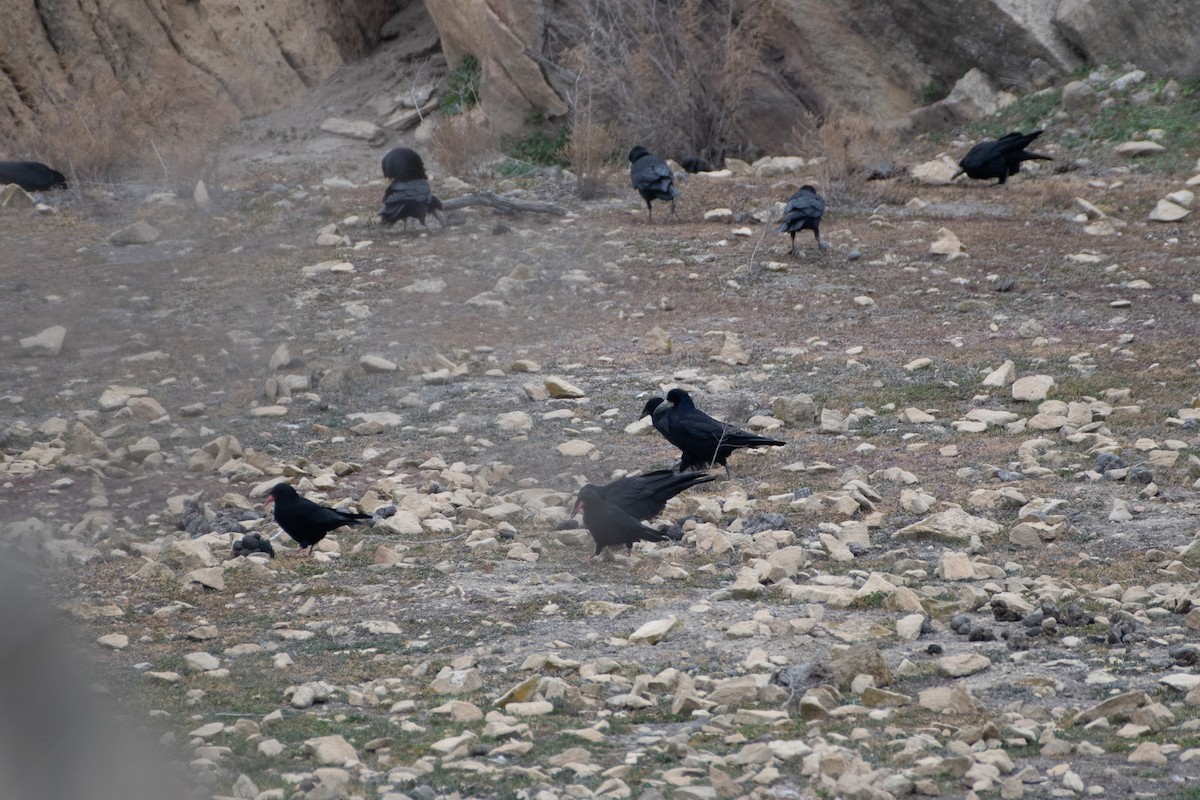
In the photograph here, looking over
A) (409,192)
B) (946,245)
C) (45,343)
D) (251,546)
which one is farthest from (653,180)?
(251,546)

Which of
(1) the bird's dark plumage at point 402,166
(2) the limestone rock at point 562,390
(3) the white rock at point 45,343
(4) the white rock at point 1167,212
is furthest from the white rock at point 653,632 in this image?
(4) the white rock at point 1167,212

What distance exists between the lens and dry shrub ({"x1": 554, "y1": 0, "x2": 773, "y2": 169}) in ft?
53.6

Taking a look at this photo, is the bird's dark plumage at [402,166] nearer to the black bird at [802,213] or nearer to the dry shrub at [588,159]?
the dry shrub at [588,159]

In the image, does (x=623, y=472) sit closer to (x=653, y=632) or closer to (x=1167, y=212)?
(x=653, y=632)

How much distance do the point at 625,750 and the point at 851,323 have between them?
6.95m

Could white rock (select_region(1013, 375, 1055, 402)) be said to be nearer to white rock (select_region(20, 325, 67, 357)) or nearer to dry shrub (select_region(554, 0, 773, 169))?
white rock (select_region(20, 325, 67, 357))

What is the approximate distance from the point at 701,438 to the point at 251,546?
225 cm

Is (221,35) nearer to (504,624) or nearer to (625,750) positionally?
(504,624)

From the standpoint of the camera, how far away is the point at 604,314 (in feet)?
35.9

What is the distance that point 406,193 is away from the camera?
515 inches

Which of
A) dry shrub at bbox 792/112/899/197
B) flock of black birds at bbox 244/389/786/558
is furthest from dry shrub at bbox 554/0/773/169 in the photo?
flock of black birds at bbox 244/389/786/558

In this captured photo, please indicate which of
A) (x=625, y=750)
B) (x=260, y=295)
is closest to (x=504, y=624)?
(x=625, y=750)

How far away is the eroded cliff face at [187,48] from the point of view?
744 inches

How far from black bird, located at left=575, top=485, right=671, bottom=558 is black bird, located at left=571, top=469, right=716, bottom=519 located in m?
0.05
